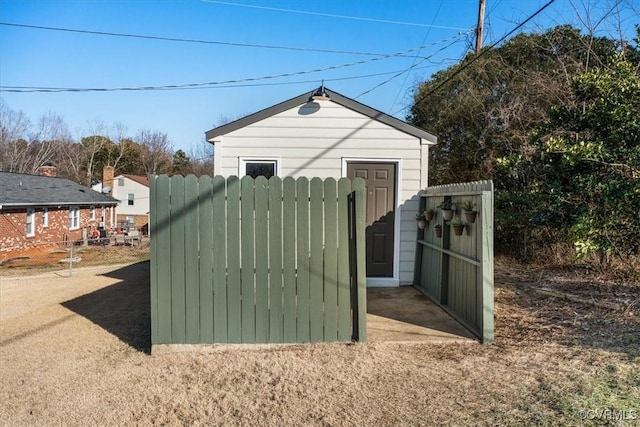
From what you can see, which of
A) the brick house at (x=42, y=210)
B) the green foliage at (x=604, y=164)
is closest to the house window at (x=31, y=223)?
the brick house at (x=42, y=210)

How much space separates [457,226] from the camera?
4625 mm

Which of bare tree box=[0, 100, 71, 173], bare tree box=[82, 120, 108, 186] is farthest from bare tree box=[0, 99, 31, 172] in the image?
bare tree box=[82, 120, 108, 186]

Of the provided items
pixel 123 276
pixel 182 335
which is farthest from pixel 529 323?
pixel 123 276

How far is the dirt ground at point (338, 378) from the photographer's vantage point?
2.59m

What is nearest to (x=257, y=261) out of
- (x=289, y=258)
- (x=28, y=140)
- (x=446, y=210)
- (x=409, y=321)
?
(x=289, y=258)

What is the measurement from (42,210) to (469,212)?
2194cm

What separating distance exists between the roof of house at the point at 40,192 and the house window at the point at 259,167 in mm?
15648

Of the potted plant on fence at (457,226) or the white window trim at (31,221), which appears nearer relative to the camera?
the potted plant on fence at (457,226)

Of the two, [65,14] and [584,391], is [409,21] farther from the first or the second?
[584,391]

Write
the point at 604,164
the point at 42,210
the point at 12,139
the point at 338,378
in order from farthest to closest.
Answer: the point at 12,139
the point at 42,210
the point at 604,164
the point at 338,378

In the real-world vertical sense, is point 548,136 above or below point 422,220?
above

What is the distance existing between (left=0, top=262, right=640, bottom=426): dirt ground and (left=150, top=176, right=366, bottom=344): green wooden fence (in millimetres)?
227

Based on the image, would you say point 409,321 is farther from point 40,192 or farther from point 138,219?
point 138,219

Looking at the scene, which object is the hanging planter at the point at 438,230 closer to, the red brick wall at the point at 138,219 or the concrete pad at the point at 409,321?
the concrete pad at the point at 409,321
